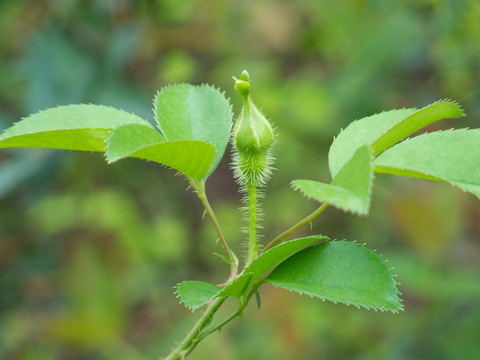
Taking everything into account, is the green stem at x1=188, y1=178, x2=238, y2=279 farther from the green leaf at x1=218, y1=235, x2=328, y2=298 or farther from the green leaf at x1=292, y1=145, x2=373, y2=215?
the green leaf at x1=292, y1=145, x2=373, y2=215

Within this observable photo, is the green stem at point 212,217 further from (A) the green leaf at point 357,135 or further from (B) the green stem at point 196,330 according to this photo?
(A) the green leaf at point 357,135

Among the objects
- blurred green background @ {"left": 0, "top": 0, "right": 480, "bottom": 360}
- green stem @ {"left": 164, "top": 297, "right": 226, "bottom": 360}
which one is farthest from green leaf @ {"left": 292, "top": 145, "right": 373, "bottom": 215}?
blurred green background @ {"left": 0, "top": 0, "right": 480, "bottom": 360}

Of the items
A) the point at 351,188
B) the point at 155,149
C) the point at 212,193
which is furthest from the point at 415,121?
the point at 212,193

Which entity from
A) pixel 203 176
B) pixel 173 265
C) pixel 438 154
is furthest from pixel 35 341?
pixel 438 154

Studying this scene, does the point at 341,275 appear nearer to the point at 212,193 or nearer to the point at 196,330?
the point at 196,330

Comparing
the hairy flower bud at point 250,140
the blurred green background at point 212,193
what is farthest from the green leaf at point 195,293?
the blurred green background at point 212,193
